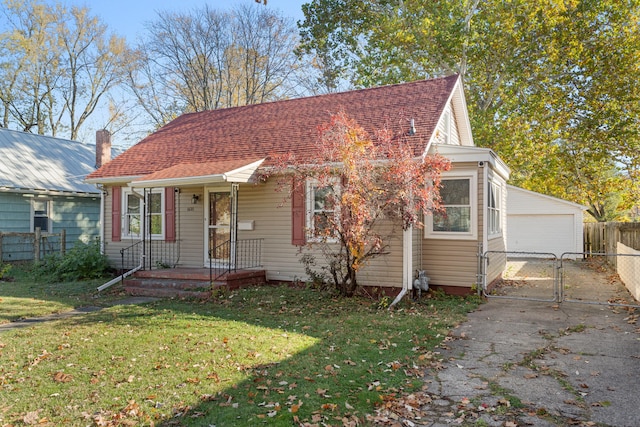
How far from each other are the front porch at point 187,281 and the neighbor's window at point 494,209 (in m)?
5.69

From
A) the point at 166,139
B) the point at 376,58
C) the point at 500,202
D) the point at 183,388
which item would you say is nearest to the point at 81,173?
the point at 166,139

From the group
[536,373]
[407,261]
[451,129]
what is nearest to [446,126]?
[451,129]

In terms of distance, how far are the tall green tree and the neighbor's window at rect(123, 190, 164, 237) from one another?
12.9 meters

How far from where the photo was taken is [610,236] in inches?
698

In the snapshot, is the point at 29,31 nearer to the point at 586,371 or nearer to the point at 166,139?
the point at 166,139

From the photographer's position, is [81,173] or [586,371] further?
[81,173]

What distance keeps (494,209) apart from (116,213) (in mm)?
10692

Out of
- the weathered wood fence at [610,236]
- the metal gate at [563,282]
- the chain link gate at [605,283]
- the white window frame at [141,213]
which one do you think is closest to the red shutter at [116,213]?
the white window frame at [141,213]

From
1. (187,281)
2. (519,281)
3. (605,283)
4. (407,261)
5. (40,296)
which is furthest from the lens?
(519,281)

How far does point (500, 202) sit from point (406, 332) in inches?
317

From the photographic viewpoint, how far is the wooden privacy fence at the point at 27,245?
15.4m

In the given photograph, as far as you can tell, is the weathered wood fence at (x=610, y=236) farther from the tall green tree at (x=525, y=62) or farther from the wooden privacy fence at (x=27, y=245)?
the wooden privacy fence at (x=27, y=245)

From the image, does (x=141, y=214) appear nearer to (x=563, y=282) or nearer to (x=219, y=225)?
(x=219, y=225)

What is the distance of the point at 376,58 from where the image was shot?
22.6 meters
